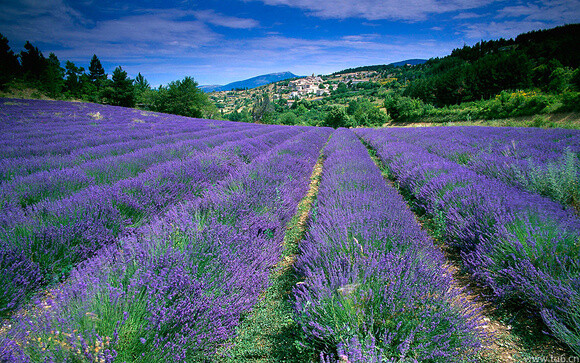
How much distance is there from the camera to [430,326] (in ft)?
4.03

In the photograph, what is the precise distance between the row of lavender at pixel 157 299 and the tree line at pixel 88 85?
3245cm

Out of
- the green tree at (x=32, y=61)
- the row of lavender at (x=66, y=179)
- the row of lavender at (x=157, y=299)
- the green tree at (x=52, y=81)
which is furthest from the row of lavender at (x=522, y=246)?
the green tree at (x=32, y=61)

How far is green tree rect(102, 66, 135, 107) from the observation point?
32219 millimetres

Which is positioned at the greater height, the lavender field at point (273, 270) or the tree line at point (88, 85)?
the tree line at point (88, 85)

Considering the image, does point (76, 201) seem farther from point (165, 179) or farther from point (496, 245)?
point (496, 245)

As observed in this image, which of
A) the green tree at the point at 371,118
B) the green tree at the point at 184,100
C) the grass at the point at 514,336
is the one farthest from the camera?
the green tree at the point at 371,118

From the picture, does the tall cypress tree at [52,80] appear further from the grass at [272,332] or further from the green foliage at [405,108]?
the green foliage at [405,108]

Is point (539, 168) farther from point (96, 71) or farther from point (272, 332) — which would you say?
point (96, 71)

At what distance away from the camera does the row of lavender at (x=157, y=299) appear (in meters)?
0.94

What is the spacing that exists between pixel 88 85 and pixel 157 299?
151ft

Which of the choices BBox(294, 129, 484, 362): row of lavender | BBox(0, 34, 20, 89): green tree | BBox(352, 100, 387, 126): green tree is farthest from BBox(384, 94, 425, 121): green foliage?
BBox(0, 34, 20, 89): green tree

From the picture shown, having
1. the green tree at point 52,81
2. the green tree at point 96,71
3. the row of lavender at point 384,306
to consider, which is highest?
the green tree at point 96,71

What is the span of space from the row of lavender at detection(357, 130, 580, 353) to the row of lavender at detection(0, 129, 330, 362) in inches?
73.8

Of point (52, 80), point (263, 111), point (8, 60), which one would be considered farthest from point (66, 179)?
point (263, 111)
